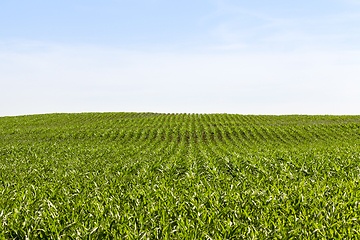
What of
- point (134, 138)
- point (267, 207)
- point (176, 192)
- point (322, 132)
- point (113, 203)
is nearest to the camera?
point (267, 207)

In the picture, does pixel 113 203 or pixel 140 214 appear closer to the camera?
pixel 140 214

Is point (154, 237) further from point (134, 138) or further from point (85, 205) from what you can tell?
point (134, 138)

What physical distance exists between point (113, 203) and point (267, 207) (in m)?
2.95

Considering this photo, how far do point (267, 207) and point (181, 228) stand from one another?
71.8 inches

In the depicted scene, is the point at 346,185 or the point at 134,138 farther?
the point at 134,138

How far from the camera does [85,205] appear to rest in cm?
523

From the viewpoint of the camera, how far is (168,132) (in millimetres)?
38938

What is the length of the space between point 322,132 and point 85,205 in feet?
130

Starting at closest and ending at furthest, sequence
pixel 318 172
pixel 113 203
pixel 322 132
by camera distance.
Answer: pixel 113 203 < pixel 318 172 < pixel 322 132

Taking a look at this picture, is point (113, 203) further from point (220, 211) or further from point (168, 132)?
point (168, 132)

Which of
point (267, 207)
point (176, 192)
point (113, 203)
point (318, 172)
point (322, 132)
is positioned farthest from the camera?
point (322, 132)

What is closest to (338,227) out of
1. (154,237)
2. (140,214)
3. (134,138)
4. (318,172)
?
(154,237)

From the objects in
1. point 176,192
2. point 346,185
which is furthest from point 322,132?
point 176,192

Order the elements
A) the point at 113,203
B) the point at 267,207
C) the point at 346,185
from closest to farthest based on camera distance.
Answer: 1. the point at 267,207
2. the point at 113,203
3. the point at 346,185
